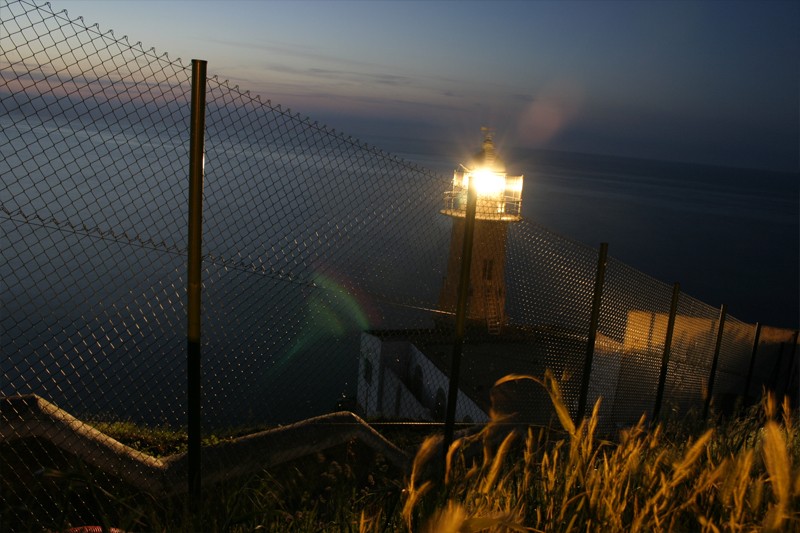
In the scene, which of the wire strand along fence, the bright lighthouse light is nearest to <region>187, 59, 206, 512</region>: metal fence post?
the wire strand along fence

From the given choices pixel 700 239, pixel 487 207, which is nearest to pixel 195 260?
pixel 487 207

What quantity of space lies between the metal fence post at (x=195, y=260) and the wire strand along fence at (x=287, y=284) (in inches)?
9.3

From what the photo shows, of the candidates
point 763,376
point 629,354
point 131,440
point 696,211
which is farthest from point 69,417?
point 696,211

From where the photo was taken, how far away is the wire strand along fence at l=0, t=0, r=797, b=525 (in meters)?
2.94

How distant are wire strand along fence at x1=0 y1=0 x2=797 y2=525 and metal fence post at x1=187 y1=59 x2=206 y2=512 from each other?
0.77ft

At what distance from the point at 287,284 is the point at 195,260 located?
1.08 m

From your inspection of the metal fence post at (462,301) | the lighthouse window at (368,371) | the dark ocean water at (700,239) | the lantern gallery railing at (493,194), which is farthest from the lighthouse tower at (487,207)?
the dark ocean water at (700,239)

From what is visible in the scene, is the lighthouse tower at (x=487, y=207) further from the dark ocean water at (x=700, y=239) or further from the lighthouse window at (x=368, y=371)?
the dark ocean water at (x=700, y=239)

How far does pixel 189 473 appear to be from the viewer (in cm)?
276

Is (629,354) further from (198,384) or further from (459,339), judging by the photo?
(198,384)

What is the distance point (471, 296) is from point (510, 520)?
46.2ft

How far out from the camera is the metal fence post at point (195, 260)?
245 centimetres

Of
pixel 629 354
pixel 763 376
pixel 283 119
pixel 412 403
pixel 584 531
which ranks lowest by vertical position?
pixel 412 403

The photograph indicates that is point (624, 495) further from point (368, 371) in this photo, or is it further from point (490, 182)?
point (368, 371)
